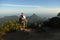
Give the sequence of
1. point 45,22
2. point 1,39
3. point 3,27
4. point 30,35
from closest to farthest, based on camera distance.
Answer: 1. point 1,39
2. point 30,35
3. point 3,27
4. point 45,22

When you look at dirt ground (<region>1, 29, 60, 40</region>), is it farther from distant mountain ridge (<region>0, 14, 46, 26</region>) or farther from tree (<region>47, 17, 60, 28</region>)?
distant mountain ridge (<region>0, 14, 46, 26</region>)

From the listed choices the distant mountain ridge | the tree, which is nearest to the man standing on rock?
the distant mountain ridge

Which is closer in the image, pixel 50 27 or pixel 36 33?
pixel 36 33

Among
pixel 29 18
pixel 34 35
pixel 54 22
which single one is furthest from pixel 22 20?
pixel 54 22

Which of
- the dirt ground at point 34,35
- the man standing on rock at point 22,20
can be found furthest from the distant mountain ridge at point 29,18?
the dirt ground at point 34,35

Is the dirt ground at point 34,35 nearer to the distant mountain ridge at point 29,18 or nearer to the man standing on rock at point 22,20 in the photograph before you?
the man standing on rock at point 22,20

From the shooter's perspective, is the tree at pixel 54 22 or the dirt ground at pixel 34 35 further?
the tree at pixel 54 22

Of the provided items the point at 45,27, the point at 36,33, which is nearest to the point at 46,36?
the point at 36,33

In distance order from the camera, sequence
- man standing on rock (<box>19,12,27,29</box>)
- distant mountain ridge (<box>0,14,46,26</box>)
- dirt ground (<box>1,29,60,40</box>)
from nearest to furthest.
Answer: dirt ground (<box>1,29,60,40</box>) → man standing on rock (<box>19,12,27,29</box>) → distant mountain ridge (<box>0,14,46,26</box>)

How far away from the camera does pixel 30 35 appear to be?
859cm

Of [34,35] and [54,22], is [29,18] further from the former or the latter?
[34,35]

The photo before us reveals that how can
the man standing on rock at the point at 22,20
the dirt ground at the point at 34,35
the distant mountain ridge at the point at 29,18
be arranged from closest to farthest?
the dirt ground at the point at 34,35 → the man standing on rock at the point at 22,20 → the distant mountain ridge at the point at 29,18

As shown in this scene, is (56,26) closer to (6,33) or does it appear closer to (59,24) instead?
(59,24)

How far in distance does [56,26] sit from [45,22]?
0.87 meters
